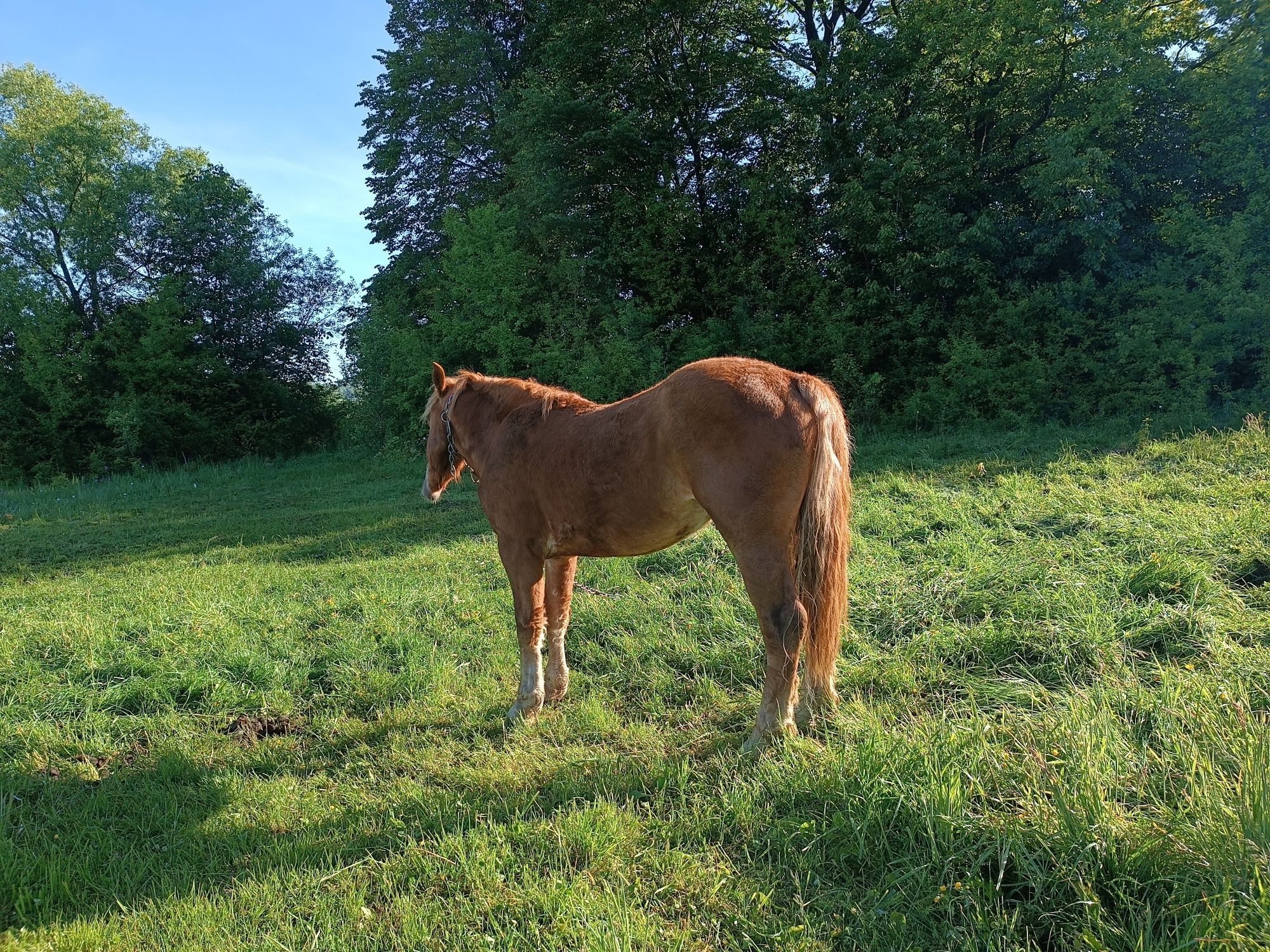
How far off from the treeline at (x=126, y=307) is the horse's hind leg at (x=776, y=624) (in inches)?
→ 947

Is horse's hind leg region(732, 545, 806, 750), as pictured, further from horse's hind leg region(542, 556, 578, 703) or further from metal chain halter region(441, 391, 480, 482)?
metal chain halter region(441, 391, 480, 482)

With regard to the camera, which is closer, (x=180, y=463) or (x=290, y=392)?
(x=180, y=463)

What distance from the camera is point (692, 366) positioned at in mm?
3406

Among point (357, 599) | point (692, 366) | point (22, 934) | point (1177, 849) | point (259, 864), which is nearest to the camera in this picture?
point (1177, 849)

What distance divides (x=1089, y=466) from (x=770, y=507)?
6740 mm

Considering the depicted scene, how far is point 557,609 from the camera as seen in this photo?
433 cm

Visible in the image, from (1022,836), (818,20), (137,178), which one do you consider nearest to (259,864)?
(1022,836)

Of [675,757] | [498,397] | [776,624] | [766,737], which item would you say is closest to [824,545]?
[776,624]

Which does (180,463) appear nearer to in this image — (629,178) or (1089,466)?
(629,178)

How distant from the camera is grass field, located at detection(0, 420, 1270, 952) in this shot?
2092 millimetres

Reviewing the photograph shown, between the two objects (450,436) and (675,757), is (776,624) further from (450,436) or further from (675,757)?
(450,436)

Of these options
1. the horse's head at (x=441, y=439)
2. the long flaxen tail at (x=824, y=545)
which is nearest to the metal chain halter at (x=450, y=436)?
the horse's head at (x=441, y=439)

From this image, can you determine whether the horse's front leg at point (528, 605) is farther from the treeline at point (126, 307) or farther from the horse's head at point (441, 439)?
the treeline at point (126, 307)

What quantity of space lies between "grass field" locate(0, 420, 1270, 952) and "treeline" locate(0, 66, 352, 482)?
63.5ft
